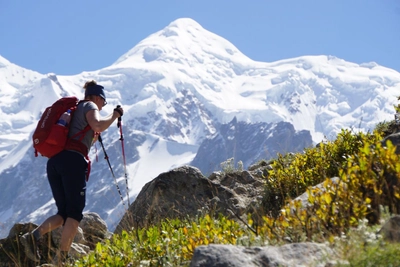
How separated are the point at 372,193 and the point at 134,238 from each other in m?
2.62

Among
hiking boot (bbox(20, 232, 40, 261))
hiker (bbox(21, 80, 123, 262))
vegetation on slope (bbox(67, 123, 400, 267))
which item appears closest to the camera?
vegetation on slope (bbox(67, 123, 400, 267))

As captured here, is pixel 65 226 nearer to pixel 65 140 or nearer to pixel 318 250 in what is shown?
pixel 65 140

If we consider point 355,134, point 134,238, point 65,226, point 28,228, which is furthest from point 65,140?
point 355,134

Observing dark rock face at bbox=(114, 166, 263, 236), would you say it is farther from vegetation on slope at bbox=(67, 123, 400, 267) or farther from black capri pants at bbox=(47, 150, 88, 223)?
vegetation on slope at bbox=(67, 123, 400, 267)

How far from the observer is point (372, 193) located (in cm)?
539

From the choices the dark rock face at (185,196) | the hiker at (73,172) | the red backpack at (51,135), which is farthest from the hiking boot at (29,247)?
the red backpack at (51,135)

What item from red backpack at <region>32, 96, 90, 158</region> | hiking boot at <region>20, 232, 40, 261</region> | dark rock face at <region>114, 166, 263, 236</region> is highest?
red backpack at <region>32, 96, 90, 158</region>

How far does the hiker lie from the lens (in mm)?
7332

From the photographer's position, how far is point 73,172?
734 centimetres

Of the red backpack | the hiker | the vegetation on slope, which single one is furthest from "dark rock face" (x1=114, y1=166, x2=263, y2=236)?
the vegetation on slope

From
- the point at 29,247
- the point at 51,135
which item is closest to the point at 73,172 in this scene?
the point at 51,135

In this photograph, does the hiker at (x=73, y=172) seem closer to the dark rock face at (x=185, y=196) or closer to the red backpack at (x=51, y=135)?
the red backpack at (x=51, y=135)

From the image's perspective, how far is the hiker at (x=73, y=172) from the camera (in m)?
7.33

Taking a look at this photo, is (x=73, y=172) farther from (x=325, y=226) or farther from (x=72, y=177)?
(x=325, y=226)
